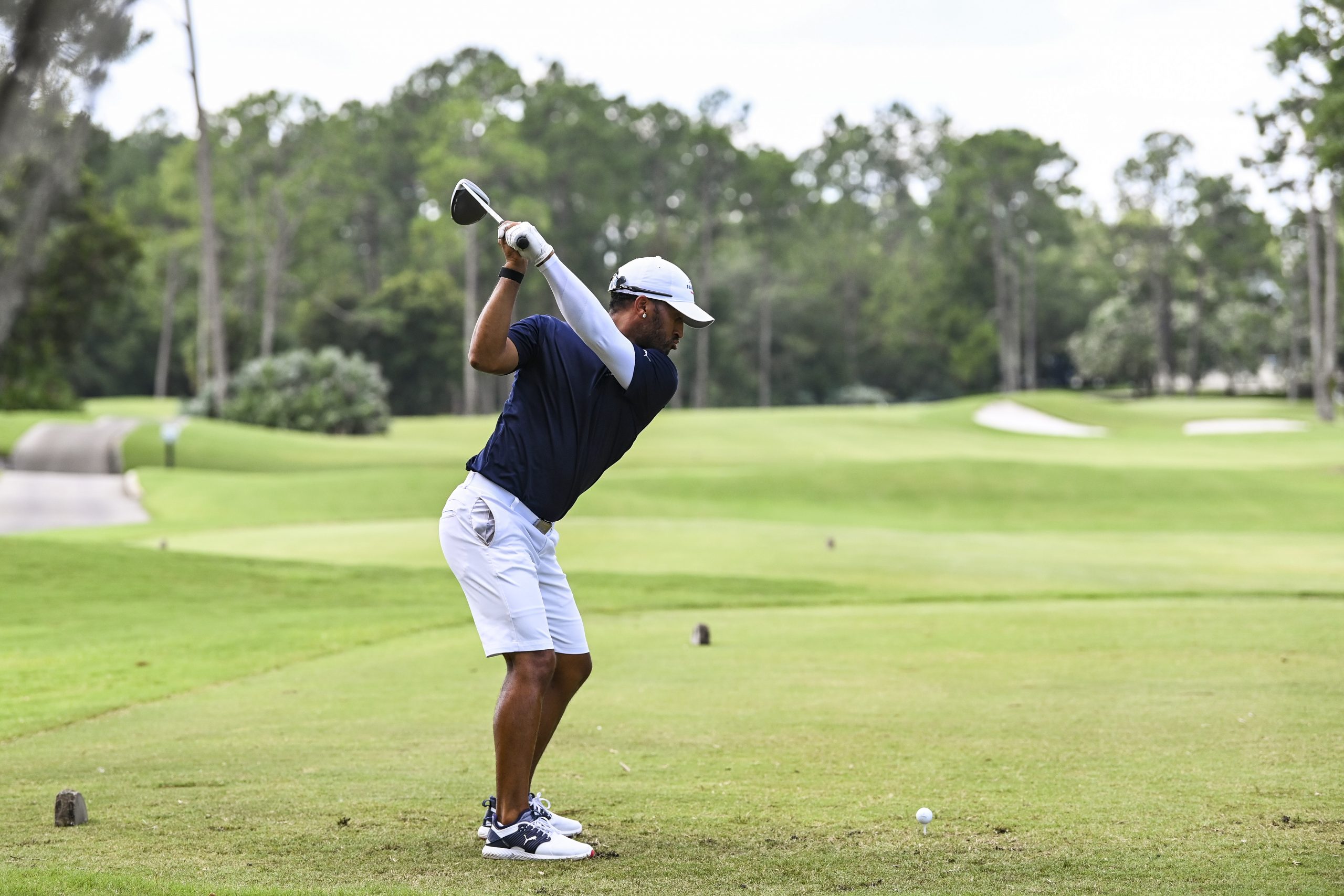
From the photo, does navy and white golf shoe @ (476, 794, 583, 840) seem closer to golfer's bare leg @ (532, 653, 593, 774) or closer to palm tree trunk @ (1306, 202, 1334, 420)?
golfer's bare leg @ (532, 653, 593, 774)

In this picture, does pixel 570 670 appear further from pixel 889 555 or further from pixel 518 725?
pixel 889 555

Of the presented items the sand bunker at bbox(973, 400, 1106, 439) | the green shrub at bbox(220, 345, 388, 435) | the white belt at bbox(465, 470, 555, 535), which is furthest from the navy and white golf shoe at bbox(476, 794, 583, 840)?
the sand bunker at bbox(973, 400, 1106, 439)

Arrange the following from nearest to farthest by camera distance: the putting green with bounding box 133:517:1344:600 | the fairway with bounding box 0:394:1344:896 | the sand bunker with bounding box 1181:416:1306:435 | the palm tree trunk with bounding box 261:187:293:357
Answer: the fairway with bounding box 0:394:1344:896
the putting green with bounding box 133:517:1344:600
the sand bunker with bounding box 1181:416:1306:435
the palm tree trunk with bounding box 261:187:293:357

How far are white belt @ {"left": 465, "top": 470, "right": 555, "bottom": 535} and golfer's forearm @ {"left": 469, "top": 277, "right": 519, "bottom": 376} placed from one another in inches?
19.7

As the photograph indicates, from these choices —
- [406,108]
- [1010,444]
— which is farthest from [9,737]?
[406,108]

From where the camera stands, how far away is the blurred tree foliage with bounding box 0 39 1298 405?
7788 cm

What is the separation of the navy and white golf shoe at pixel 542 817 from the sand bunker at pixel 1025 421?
54.3 m

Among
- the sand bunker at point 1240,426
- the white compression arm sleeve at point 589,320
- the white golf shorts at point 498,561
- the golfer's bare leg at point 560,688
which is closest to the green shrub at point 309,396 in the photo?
the sand bunker at point 1240,426

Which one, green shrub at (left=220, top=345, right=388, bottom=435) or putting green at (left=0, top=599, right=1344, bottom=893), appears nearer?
putting green at (left=0, top=599, right=1344, bottom=893)

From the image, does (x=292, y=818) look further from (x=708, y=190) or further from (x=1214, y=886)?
Result: (x=708, y=190)

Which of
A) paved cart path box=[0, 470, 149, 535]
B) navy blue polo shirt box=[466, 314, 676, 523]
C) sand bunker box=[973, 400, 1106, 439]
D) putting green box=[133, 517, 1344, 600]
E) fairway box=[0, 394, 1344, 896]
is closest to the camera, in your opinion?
fairway box=[0, 394, 1344, 896]

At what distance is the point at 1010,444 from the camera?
160 feet

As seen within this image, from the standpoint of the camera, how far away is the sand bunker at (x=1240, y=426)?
2143 inches

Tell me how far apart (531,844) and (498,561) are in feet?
3.48
